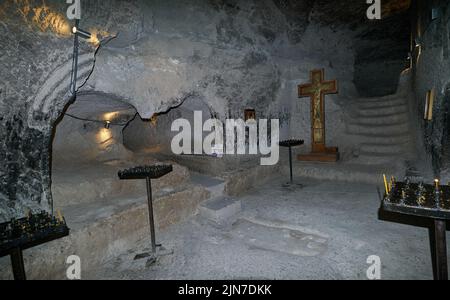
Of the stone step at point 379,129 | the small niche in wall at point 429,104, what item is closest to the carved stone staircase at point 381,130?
the stone step at point 379,129

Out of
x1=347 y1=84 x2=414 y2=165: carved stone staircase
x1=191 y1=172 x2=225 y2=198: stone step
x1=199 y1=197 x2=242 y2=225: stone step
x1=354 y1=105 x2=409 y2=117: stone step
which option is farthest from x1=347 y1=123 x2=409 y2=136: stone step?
x1=199 y1=197 x2=242 y2=225: stone step

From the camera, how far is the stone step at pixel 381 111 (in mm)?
6812

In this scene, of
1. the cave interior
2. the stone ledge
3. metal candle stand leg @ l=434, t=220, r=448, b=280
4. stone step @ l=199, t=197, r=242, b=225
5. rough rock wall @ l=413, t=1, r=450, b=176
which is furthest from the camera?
stone step @ l=199, t=197, r=242, b=225

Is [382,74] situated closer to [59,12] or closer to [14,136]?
[59,12]

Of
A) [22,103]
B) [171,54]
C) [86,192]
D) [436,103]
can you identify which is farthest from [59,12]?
[436,103]

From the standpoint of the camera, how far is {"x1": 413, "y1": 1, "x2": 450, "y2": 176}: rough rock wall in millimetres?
4137

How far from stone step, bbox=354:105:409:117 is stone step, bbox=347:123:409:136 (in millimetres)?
410

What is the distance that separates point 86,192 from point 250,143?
4.04m

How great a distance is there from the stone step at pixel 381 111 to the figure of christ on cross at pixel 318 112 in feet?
5.10

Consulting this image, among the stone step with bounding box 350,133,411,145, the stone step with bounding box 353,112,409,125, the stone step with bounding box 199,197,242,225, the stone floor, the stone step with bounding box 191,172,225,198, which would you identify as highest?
the stone step with bounding box 353,112,409,125

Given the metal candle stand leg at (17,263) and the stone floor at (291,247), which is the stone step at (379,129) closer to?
the stone floor at (291,247)

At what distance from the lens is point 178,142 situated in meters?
7.14

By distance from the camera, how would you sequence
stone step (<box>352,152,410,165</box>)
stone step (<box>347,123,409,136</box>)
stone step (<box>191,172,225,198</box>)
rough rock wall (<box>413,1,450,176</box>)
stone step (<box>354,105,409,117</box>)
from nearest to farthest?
rough rock wall (<box>413,1,450,176</box>), stone step (<box>191,172,225,198</box>), stone step (<box>352,152,410,165</box>), stone step (<box>347,123,409,136</box>), stone step (<box>354,105,409,117</box>)

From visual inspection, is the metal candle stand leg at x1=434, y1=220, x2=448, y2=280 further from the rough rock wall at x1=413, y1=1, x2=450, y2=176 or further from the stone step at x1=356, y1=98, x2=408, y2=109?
the stone step at x1=356, y1=98, x2=408, y2=109
